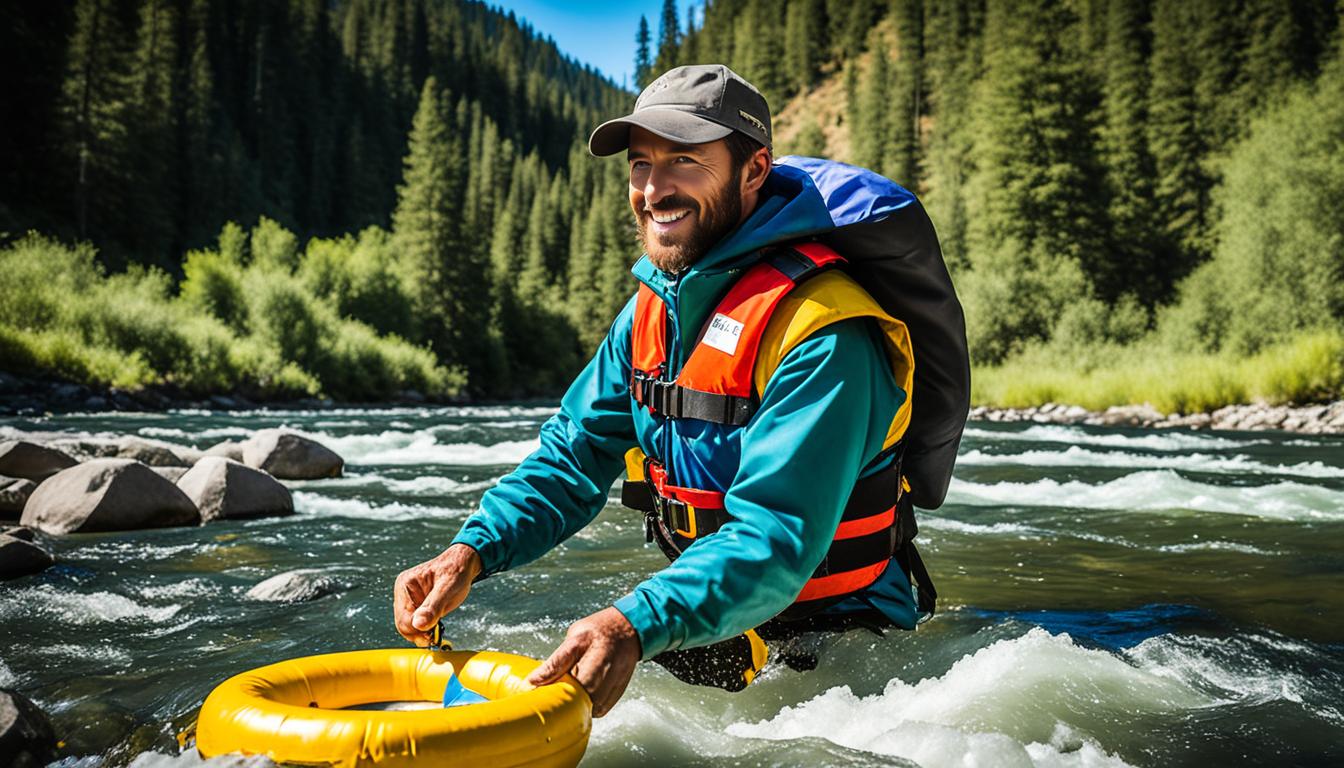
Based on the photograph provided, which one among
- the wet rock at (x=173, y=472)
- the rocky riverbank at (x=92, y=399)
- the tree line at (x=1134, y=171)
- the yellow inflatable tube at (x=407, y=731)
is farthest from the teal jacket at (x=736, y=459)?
the tree line at (x=1134, y=171)

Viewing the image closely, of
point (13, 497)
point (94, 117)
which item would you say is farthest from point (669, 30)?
point (13, 497)

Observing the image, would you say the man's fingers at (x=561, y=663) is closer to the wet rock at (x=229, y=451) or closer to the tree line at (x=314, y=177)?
the wet rock at (x=229, y=451)

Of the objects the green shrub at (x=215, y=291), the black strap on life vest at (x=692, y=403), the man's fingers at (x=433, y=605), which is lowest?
the man's fingers at (x=433, y=605)

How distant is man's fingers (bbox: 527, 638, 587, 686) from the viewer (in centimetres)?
170

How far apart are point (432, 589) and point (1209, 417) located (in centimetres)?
2310

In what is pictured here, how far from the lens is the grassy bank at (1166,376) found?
66.1ft

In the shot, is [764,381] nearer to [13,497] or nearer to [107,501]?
[107,501]

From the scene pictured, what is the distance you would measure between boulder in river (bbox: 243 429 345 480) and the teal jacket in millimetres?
9639

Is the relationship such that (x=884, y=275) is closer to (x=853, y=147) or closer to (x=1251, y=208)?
(x=1251, y=208)

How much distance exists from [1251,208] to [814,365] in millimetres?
31920

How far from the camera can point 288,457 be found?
1130 cm

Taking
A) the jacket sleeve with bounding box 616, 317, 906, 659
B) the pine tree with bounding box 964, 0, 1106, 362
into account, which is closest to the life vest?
the jacket sleeve with bounding box 616, 317, 906, 659

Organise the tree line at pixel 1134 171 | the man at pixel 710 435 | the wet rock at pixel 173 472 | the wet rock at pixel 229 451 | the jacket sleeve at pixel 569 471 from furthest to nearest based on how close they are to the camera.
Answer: the tree line at pixel 1134 171, the wet rock at pixel 229 451, the wet rock at pixel 173 472, the jacket sleeve at pixel 569 471, the man at pixel 710 435

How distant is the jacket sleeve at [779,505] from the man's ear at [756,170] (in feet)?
1.83
